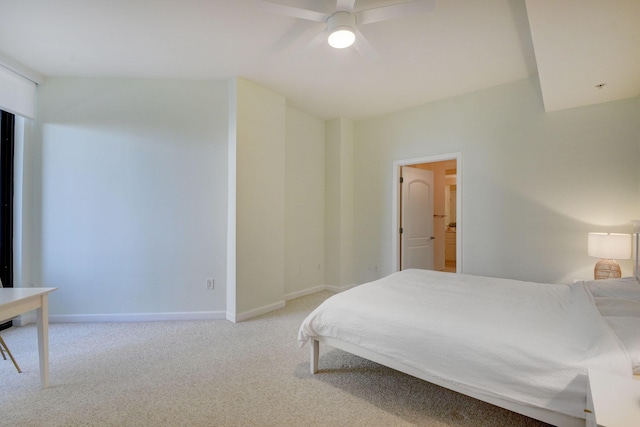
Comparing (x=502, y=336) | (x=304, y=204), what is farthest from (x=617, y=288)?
(x=304, y=204)

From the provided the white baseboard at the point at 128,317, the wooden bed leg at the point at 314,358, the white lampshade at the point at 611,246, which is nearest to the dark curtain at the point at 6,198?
the white baseboard at the point at 128,317

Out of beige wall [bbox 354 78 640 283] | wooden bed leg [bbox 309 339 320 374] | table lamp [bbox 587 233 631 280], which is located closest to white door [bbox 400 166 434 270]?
beige wall [bbox 354 78 640 283]

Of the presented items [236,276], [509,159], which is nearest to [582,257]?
[509,159]

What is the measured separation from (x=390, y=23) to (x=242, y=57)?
4.69 ft

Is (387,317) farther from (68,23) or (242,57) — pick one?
(68,23)

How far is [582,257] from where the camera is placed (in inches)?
111

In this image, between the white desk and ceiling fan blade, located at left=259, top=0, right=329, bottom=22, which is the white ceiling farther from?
the white desk

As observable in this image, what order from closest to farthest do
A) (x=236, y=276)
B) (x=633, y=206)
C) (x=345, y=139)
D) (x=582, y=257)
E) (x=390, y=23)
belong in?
1. (x=390, y=23)
2. (x=633, y=206)
3. (x=582, y=257)
4. (x=236, y=276)
5. (x=345, y=139)

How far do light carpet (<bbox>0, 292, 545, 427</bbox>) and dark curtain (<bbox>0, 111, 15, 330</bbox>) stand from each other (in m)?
0.69

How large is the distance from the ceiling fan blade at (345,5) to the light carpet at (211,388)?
8.38 ft

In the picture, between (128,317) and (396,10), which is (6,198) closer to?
(128,317)

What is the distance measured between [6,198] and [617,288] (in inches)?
218

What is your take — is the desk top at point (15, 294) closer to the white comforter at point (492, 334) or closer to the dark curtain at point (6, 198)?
the dark curtain at point (6, 198)

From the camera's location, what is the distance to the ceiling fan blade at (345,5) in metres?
1.78
